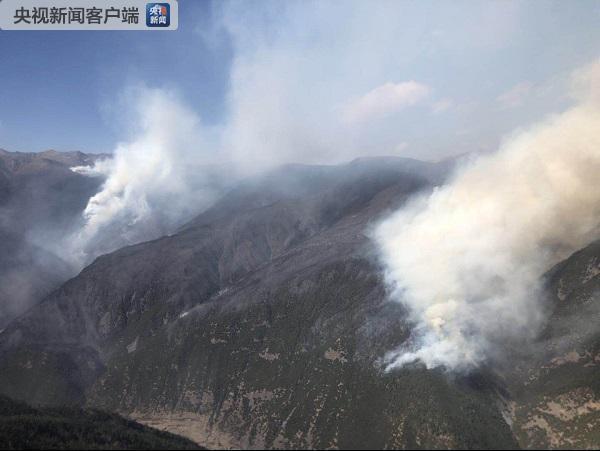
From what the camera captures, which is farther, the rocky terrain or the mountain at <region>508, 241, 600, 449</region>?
the rocky terrain

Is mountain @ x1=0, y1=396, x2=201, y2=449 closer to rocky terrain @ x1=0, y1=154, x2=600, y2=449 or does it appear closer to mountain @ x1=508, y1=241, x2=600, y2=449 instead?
rocky terrain @ x1=0, y1=154, x2=600, y2=449

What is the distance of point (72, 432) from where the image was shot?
123188mm

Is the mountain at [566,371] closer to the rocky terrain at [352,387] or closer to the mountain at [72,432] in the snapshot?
the rocky terrain at [352,387]

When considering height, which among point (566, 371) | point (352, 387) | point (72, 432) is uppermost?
point (566, 371)

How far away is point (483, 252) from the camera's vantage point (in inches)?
7234

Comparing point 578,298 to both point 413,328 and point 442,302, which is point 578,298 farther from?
point 413,328

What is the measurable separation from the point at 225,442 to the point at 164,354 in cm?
6428

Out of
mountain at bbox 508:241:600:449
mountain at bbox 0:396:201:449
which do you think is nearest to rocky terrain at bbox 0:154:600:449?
mountain at bbox 508:241:600:449

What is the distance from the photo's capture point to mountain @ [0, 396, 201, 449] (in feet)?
380

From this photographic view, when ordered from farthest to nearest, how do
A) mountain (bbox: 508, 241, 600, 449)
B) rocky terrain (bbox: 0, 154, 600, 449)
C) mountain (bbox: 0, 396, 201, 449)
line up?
rocky terrain (bbox: 0, 154, 600, 449)
mountain (bbox: 508, 241, 600, 449)
mountain (bbox: 0, 396, 201, 449)

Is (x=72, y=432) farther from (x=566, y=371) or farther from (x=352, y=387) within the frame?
(x=566, y=371)

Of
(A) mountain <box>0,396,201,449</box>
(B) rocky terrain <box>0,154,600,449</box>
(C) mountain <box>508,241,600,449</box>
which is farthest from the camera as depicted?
(B) rocky terrain <box>0,154,600,449</box>

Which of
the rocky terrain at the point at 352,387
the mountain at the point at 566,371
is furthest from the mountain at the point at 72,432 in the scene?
the mountain at the point at 566,371

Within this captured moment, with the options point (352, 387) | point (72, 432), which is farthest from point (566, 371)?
point (72, 432)
